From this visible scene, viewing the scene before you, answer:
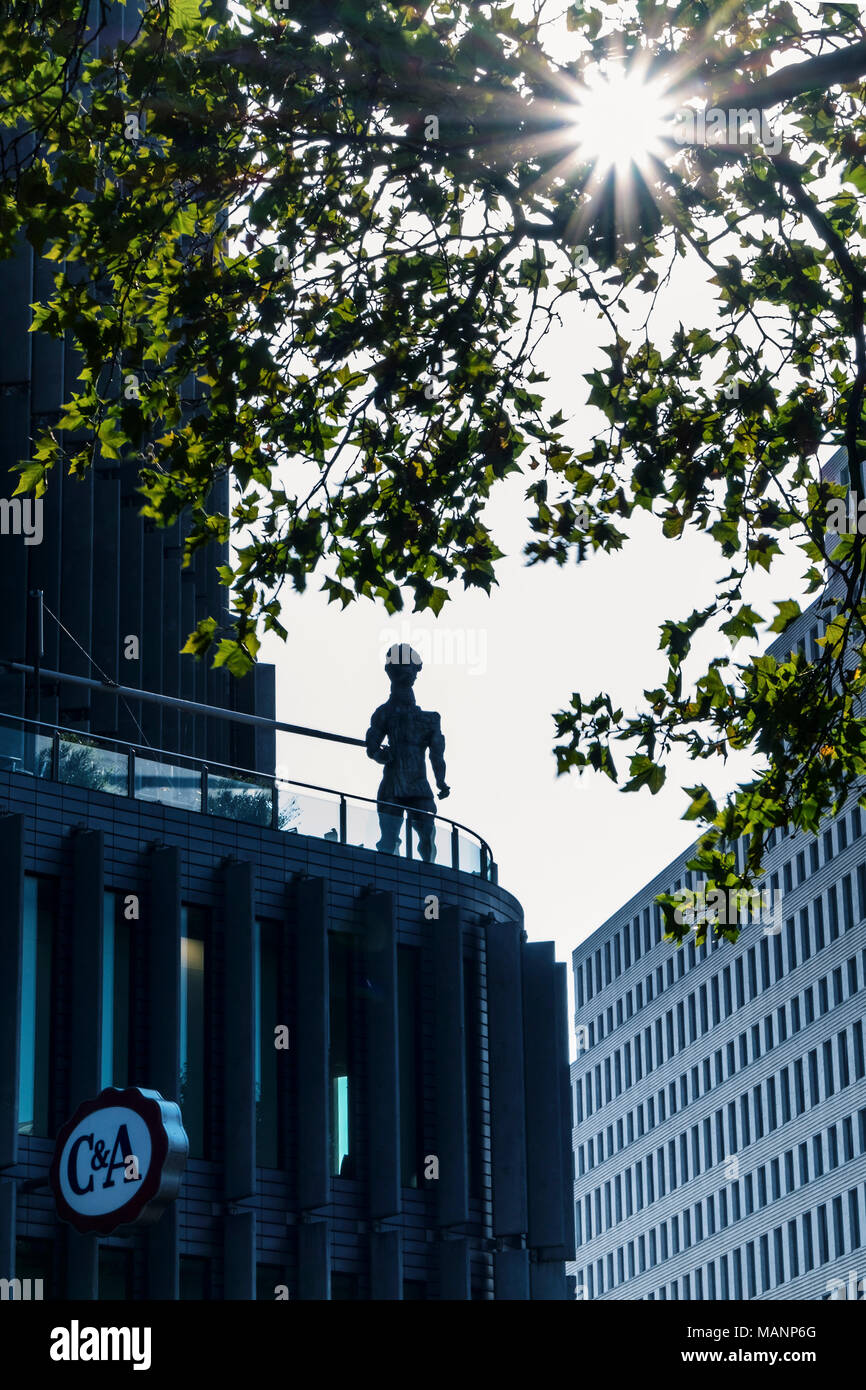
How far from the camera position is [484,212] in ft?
35.5

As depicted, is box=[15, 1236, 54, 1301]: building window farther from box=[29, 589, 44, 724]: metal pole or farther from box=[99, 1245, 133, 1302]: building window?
box=[29, 589, 44, 724]: metal pole

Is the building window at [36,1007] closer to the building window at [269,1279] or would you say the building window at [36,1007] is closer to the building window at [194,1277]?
the building window at [194,1277]

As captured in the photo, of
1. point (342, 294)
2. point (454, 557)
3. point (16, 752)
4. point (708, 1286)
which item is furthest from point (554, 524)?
point (708, 1286)

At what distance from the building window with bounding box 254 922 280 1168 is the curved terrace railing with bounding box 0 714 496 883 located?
1.43m

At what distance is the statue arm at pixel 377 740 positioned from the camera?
27.4m

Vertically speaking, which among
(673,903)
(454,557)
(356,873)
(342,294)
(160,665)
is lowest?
(673,903)

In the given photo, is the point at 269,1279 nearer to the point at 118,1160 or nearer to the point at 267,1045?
the point at 267,1045

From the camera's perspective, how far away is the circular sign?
813 inches

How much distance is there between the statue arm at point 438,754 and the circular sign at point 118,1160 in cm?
753

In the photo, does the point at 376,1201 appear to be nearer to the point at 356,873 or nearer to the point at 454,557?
the point at 356,873

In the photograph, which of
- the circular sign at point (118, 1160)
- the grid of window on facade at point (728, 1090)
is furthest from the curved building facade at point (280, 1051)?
the grid of window on facade at point (728, 1090)

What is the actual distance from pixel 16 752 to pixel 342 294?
1342 centimetres

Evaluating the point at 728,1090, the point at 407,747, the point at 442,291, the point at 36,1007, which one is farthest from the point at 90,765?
the point at 728,1090

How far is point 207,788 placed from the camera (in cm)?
2541
